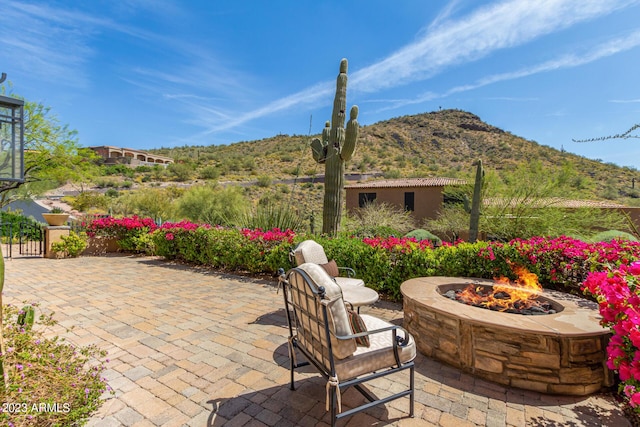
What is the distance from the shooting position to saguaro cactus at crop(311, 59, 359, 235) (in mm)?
7266

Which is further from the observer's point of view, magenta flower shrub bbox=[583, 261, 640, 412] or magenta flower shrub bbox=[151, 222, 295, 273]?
magenta flower shrub bbox=[151, 222, 295, 273]

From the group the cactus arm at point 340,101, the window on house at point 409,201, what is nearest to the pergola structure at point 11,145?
the cactus arm at point 340,101

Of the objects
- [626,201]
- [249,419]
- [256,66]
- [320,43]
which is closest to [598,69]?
[320,43]

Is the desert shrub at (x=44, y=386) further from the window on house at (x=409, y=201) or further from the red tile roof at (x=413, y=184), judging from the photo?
the window on house at (x=409, y=201)

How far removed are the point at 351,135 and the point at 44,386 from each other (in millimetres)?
6490

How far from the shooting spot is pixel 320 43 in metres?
10.3

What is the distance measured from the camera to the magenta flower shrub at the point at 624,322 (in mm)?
1678

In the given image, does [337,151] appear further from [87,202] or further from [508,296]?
[87,202]

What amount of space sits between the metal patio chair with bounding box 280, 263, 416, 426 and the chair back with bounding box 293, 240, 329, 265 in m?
1.57

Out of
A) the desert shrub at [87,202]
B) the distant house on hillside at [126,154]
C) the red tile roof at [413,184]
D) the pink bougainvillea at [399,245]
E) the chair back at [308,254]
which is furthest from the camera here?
the distant house on hillside at [126,154]

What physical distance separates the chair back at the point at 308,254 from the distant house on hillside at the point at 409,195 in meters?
16.1

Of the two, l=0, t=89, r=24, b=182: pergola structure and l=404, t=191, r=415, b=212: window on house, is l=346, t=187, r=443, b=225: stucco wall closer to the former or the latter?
l=404, t=191, r=415, b=212: window on house

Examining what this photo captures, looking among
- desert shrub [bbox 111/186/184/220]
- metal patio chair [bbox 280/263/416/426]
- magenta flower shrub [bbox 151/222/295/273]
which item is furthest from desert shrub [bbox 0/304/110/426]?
desert shrub [bbox 111/186/184/220]

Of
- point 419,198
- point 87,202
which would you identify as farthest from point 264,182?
point 419,198
